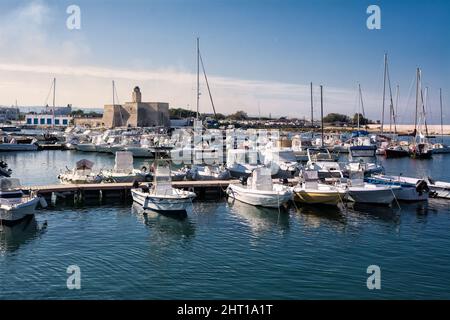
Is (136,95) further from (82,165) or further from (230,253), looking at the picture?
(230,253)

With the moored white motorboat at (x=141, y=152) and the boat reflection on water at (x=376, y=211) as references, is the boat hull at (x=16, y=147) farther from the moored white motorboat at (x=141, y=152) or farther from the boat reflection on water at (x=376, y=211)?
the boat reflection on water at (x=376, y=211)

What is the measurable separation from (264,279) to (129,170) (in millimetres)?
24559

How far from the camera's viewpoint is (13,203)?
2675 centimetres

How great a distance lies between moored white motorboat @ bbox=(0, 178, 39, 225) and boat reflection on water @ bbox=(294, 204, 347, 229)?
51.8ft

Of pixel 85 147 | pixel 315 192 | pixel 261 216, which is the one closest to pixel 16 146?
pixel 85 147

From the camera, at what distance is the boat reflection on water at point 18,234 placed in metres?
23.2

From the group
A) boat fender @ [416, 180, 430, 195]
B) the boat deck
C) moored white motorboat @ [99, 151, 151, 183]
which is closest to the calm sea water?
boat fender @ [416, 180, 430, 195]

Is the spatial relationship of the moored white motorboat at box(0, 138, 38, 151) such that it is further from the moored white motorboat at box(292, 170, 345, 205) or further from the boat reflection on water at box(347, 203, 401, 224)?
the boat reflection on water at box(347, 203, 401, 224)

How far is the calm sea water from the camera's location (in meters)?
18.1

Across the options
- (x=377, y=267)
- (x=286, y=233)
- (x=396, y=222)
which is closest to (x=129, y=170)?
(x=286, y=233)

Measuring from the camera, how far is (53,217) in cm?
2931

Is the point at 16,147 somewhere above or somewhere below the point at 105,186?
above

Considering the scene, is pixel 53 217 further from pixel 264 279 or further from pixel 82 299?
pixel 264 279

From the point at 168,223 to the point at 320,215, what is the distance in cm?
956
